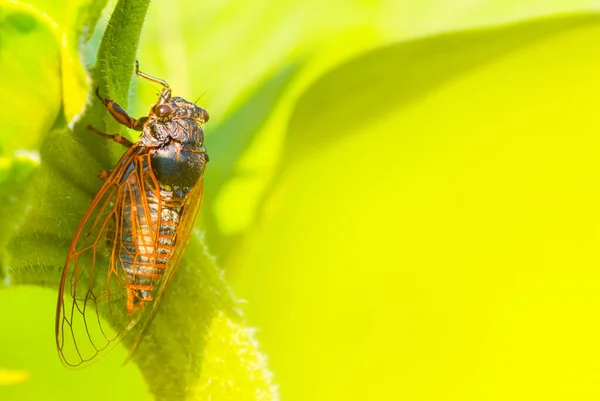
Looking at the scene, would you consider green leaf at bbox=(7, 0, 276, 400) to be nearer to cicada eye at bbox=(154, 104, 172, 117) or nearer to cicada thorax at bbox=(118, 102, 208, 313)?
cicada thorax at bbox=(118, 102, 208, 313)

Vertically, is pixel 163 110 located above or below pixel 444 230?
below

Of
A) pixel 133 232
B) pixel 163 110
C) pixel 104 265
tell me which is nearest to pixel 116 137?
pixel 104 265

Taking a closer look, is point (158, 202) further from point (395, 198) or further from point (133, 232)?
point (395, 198)

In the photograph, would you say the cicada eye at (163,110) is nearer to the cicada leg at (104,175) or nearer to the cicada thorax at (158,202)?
the cicada thorax at (158,202)

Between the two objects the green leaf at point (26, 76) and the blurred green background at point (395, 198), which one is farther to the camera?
the blurred green background at point (395, 198)

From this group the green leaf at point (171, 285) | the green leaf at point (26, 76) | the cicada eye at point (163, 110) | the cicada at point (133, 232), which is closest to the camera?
the green leaf at point (26, 76)

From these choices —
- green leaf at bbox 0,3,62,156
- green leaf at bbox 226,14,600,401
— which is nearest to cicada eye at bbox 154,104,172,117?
green leaf at bbox 226,14,600,401

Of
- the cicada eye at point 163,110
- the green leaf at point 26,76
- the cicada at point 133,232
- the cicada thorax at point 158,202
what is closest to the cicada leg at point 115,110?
the cicada at point 133,232

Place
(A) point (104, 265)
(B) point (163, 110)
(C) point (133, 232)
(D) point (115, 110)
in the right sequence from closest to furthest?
(D) point (115, 110), (A) point (104, 265), (C) point (133, 232), (B) point (163, 110)
